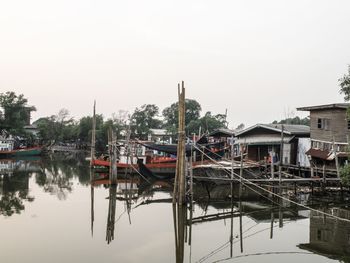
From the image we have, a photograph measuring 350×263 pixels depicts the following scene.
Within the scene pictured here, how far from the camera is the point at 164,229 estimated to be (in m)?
13.2

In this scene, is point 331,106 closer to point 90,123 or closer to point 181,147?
point 181,147

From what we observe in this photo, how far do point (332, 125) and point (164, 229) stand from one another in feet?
54.7

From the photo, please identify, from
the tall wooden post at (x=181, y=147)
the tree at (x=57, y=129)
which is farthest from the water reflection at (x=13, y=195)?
the tree at (x=57, y=129)

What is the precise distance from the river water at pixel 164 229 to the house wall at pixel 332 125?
726 centimetres

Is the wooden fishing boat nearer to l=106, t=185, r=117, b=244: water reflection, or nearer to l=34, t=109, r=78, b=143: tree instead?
l=34, t=109, r=78, b=143: tree

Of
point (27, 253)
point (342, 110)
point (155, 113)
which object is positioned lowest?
point (27, 253)

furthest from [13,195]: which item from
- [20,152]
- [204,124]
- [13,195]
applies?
[204,124]

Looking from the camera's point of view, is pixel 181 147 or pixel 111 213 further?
pixel 111 213

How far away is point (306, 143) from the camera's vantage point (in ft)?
92.4

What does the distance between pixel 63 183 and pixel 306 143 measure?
1834cm

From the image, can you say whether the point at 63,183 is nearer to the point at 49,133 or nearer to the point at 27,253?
the point at 27,253

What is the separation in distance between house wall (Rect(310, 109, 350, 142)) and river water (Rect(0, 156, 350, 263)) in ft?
23.8

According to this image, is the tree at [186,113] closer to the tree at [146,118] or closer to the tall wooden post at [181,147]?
the tree at [146,118]

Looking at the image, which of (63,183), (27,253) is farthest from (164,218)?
(63,183)
